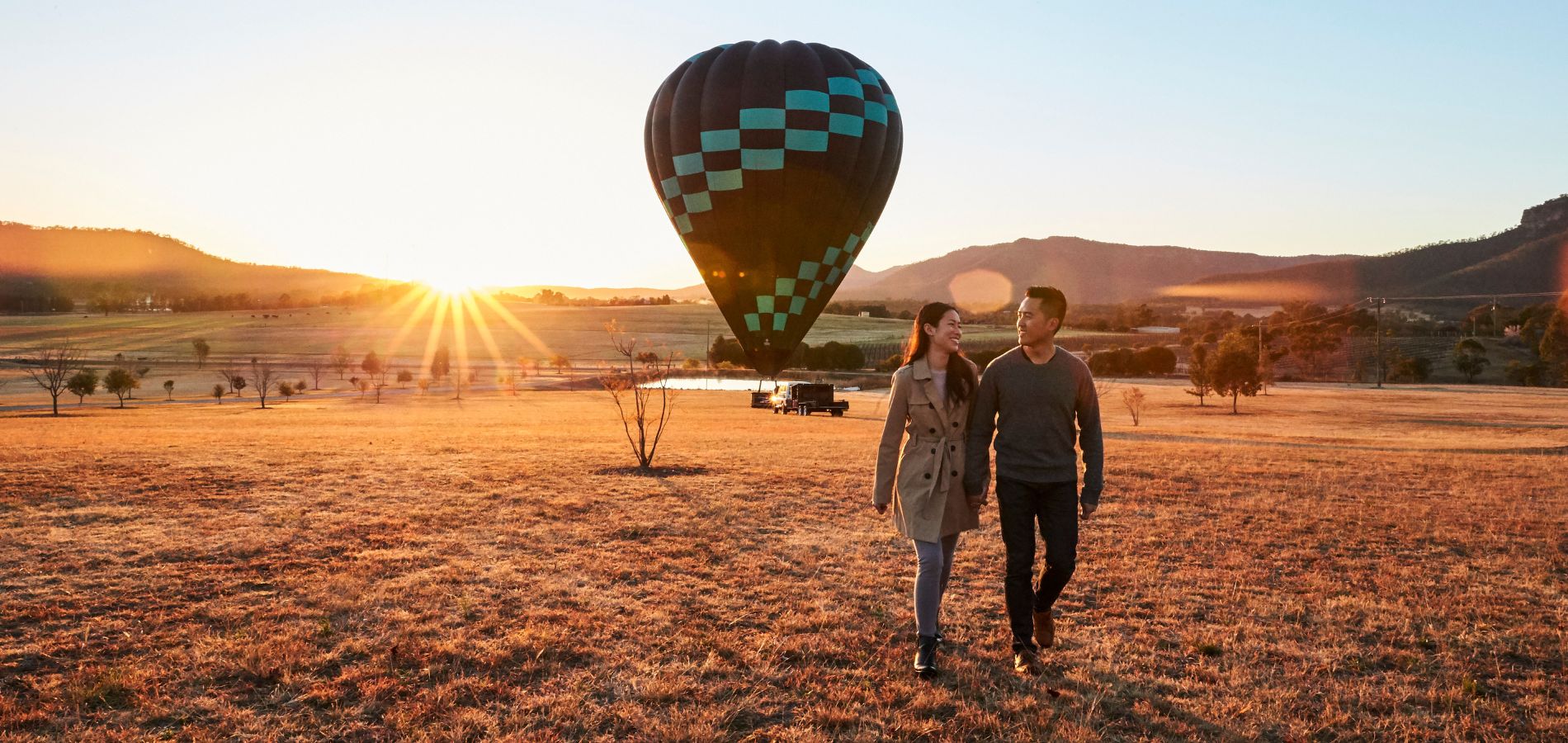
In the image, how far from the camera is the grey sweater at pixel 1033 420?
19.6 ft

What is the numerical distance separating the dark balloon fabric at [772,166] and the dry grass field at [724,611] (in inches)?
325

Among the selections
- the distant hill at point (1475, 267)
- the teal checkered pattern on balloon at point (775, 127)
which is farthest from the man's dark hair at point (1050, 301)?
the distant hill at point (1475, 267)

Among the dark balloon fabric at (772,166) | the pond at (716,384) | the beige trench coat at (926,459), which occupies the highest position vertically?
the dark balloon fabric at (772,166)

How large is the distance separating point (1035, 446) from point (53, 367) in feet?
243

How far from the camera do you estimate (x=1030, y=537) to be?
242 inches

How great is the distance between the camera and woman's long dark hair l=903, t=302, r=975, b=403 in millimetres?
6012

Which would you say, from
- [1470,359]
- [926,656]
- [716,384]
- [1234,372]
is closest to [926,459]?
[926,656]

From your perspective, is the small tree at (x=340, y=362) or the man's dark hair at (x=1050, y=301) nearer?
the man's dark hair at (x=1050, y=301)

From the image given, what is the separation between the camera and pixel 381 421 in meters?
38.2

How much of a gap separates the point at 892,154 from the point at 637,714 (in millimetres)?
20555

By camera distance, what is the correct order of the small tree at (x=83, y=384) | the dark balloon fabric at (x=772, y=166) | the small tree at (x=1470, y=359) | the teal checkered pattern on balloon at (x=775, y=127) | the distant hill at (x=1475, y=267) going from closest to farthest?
Answer: the teal checkered pattern on balloon at (x=775, y=127)
the dark balloon fabric at (x=772, y=166)
the small tree at (x=83, y=384)
the small tree at (x=1470, y=359)
the distant hill at (x=1475, y=267)

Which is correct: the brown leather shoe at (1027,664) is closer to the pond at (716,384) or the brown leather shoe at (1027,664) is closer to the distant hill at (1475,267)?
the pond at (716,384)

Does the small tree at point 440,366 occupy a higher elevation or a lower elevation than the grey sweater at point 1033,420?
lower

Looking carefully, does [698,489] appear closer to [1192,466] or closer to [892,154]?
[1192,466]
